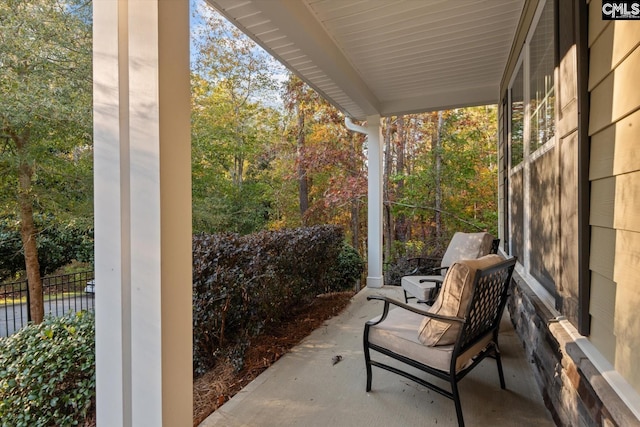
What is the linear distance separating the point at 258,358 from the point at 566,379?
86.0 inches

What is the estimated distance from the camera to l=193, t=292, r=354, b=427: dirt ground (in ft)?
7.64

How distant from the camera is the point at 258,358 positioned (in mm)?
2936

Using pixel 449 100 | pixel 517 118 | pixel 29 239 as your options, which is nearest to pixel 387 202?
pixel 449 100

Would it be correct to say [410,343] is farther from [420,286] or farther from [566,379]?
[420,286]

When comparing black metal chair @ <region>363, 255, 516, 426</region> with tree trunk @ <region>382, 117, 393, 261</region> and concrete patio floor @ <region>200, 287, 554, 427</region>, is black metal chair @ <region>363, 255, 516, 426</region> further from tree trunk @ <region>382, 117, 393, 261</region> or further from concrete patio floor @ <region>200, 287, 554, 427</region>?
tree trunk @ <region>382, 117, 393, 261</region>

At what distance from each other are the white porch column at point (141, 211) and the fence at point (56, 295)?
158 inches

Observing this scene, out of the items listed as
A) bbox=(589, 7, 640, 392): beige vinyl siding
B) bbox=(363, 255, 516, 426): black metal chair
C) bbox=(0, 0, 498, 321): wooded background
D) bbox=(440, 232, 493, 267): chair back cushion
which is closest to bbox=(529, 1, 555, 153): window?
bbox=(589, 7, 640, 392): beige vinyl siding

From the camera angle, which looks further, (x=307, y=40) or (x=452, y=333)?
(x=307, y=40)

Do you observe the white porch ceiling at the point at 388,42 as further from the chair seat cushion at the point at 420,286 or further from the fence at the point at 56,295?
the fence at the point at 56,295

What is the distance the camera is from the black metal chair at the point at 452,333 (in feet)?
6.28

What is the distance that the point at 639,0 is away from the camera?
114 centimetres

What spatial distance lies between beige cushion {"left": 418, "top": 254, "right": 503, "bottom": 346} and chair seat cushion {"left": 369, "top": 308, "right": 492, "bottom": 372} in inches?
1.9

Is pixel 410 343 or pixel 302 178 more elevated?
pixel 302 178

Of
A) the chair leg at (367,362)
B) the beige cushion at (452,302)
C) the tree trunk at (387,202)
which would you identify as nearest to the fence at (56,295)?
the chair leg at (367,362)
